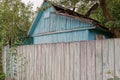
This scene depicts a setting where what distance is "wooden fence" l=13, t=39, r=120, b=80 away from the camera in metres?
4.77

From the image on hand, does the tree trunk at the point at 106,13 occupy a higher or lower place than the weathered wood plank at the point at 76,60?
higher

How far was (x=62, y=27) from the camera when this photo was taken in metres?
12.8

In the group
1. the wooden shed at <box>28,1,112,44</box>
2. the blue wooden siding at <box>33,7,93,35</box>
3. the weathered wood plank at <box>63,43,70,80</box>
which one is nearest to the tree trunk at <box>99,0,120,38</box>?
the wooden shed at <box>28,1,112,44</box>

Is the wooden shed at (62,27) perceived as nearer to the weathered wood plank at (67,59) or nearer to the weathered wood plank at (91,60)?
the weathered wood plank at (67,59)

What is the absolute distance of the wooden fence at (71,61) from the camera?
4.77m

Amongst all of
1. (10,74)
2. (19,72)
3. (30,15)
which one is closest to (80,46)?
(19,72)

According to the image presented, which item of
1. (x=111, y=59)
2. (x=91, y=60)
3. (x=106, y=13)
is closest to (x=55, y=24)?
(x=106, y=13)

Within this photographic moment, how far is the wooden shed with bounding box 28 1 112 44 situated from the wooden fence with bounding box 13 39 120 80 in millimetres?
4788

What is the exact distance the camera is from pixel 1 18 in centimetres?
1203

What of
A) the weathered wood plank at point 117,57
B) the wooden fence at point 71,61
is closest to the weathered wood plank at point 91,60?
the wooden fence at point 71,61

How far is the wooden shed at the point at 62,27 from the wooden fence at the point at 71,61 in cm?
479

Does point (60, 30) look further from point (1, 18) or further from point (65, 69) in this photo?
point (65, 69)

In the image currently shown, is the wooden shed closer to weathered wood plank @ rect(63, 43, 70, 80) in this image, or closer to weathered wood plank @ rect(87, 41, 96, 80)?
weathered wood plank @ rect(63, 43, 70, 80)

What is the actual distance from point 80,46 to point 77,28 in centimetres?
651
